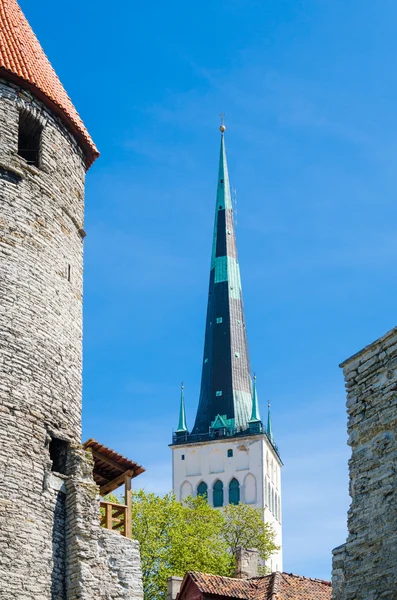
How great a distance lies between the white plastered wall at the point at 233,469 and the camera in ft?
231

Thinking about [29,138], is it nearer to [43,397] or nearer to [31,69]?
[31,69]

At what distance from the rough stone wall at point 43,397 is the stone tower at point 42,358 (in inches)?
0.8

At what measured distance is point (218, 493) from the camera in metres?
71.3

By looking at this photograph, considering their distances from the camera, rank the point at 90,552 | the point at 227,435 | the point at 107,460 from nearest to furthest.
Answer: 1. the point at 90,552
2. the point at 107,460
3. the point at 227,435

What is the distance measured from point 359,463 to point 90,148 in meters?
11.2

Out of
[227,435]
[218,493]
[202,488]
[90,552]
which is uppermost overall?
[227,435]

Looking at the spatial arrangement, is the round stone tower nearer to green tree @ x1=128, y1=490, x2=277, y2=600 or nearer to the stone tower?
the stone tower

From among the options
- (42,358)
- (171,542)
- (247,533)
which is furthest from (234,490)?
(42,358)

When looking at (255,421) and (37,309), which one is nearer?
(37,309)

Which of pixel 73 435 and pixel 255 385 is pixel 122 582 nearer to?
pixel 73 435

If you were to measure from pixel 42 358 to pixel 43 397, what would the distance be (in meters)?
0.63

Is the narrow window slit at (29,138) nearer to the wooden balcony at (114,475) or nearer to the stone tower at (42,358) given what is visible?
the stone tower at (42,358)

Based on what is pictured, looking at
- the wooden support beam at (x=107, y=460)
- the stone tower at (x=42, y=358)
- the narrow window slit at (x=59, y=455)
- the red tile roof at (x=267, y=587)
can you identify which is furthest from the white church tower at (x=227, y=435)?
Answer: the narrow window slit at (x=59, y=455)

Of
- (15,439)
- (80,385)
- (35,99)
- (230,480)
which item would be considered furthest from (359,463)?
(230,480)
